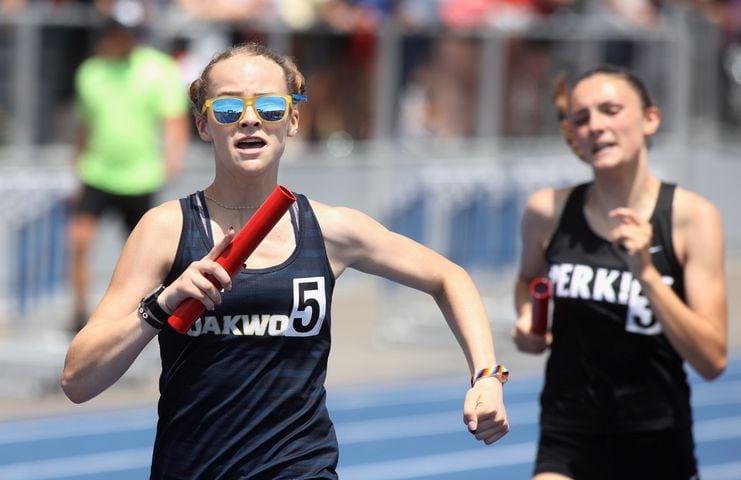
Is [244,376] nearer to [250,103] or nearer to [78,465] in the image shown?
[250,103]

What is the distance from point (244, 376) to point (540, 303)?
1391mm

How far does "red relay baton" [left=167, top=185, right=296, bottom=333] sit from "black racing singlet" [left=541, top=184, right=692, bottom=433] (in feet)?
5.54

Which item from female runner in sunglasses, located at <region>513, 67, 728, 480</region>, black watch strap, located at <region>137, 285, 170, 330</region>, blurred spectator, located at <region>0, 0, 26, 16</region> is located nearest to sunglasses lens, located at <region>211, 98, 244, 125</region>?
black watch strap, located at <region>137, 285, 170, 330</region>

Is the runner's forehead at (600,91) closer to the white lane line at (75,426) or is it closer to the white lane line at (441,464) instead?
the white lane line at (441,464)

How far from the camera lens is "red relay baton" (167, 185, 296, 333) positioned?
120 inches

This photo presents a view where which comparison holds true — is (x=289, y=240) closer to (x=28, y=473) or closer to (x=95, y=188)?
(x=28, y=473)

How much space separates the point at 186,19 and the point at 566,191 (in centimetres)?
732

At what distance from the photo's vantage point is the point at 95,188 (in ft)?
30.9

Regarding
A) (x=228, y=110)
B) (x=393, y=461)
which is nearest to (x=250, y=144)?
(x=228, y=110)

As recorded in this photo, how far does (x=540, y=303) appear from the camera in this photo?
4508mm

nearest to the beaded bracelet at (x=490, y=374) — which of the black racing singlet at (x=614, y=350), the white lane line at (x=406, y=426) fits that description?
the black racing singlet at (x=614, y=350)

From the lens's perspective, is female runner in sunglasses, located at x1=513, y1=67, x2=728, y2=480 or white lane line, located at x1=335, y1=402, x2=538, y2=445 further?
white lane line, located at x1=335, y1=402, x2=538, y2=445

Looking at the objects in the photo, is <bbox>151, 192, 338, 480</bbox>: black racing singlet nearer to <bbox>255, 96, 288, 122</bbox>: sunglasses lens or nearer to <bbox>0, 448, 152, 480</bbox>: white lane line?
<bbox>255, 96, 288, 122</bbox>: sunglasses lens

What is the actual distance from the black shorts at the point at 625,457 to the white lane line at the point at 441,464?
321cm
